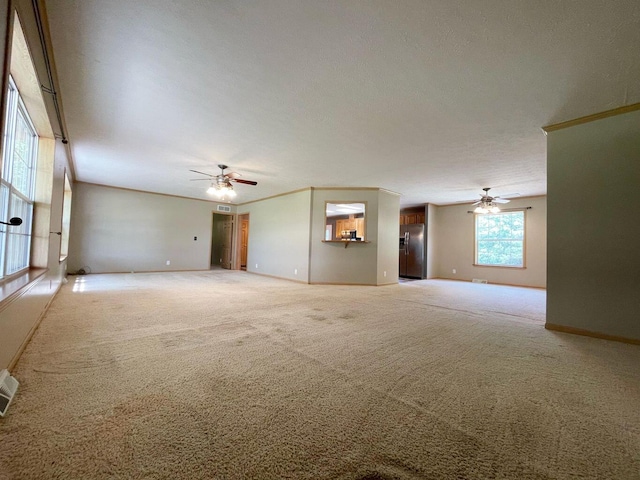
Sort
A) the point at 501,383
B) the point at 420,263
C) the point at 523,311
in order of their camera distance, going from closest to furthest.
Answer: the point at 501,383 < the point at 523,311 < the point at 420,263

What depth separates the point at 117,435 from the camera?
3.88ft

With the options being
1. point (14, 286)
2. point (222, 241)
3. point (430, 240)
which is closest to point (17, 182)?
point (14, 286)

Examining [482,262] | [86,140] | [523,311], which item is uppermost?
[86,140]

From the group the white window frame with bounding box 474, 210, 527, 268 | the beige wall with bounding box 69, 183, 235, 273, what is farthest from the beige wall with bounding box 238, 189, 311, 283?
the white window frame with bounding box 474, 210, 527, 268

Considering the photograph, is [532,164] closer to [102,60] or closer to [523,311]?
[523,311]

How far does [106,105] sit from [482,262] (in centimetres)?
909

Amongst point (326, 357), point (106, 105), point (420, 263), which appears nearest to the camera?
point (326, 357)

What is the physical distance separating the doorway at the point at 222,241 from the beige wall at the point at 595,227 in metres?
8.65

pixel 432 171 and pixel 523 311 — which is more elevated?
pixel 432 171

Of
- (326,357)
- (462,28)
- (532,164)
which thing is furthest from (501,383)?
(532,164)

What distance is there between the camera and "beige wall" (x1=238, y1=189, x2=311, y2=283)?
22.5 feet

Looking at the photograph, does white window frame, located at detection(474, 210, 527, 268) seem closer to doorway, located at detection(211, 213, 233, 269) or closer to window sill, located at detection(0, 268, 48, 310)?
doorway, located at detection(211, 213, 233, 269)

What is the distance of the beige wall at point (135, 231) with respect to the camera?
6.84 m

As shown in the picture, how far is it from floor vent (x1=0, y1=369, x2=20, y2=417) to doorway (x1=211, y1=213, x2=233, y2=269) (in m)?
7.96
